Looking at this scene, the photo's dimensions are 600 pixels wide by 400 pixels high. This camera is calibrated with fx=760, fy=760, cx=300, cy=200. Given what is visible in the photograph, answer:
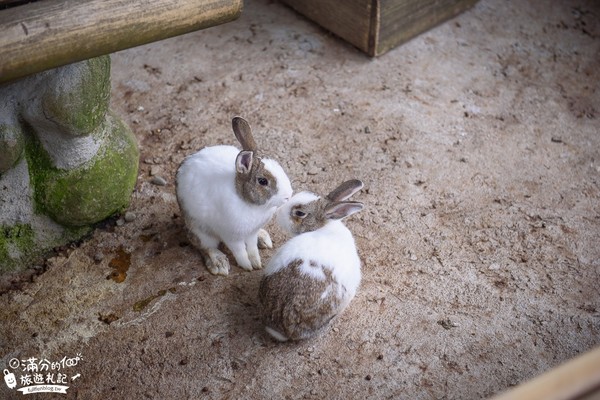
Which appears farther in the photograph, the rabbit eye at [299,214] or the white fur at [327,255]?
the rabbit eye at [299,214]

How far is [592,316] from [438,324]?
2.29ft

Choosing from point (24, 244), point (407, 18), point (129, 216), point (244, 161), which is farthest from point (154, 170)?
Answer: point (407, 18)

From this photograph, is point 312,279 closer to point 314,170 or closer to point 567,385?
point 314,170

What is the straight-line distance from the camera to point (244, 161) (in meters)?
3.28

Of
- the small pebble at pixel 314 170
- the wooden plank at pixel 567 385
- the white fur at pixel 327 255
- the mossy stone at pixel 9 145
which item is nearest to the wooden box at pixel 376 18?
the small pebble at pixel 314 170

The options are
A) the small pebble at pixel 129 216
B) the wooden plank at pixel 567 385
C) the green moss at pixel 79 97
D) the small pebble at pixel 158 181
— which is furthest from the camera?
the small pebble at pixel 158 181

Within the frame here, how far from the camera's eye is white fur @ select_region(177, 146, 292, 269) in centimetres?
336

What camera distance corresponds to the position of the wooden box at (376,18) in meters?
4.78

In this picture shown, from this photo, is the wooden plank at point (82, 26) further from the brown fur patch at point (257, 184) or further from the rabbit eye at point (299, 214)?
the rabbit eye at point (299, 214)

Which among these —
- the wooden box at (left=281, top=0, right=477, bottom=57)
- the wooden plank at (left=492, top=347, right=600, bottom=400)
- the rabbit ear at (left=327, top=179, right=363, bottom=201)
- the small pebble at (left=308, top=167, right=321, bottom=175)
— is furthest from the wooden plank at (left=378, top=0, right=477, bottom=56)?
the wooden plank at (left=492, top=347, right=600, bottom=400)

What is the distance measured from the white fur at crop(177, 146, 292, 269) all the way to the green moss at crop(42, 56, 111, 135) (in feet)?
1.54

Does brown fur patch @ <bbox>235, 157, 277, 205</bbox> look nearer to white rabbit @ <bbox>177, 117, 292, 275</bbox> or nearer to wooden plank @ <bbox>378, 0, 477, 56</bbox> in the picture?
white rabbit @ <bbox>177, 117, 292, 275</bbox>

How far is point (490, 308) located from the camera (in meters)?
3.42

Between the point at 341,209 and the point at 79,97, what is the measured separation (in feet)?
4.02
